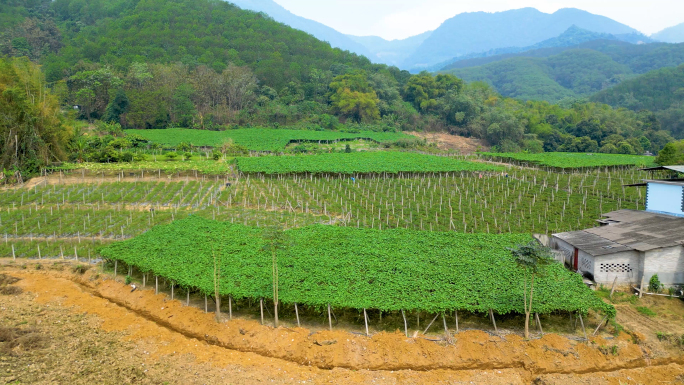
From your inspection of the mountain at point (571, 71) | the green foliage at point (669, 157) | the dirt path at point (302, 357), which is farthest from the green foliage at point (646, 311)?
the mountain at point (571, 71)

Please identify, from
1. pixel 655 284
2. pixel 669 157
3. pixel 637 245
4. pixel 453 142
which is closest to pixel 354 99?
pixel 453 142

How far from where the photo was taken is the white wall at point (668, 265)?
13.8 metres

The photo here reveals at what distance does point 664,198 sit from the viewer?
17422mm

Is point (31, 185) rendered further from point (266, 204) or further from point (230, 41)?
point (230, 41)

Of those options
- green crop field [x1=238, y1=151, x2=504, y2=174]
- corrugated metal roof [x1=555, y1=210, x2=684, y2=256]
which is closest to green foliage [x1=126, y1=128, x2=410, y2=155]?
green crop field [x1=238, y1=151, x2=504, y2=174]

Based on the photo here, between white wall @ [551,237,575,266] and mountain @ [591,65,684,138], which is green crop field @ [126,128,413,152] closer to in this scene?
white wall @ [551,237,575,266]

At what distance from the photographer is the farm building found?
45.5 feet

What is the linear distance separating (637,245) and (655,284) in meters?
1.35

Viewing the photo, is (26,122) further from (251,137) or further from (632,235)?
(632,235)

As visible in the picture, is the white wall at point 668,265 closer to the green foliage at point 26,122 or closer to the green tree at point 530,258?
the green tree at point 530,258

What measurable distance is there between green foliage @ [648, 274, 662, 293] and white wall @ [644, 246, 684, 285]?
18 centimetres

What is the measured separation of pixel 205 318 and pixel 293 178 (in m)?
19.9

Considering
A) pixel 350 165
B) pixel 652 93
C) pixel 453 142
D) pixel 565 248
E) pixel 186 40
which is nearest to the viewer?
pixel 565 248

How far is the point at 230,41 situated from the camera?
77.8 meters
